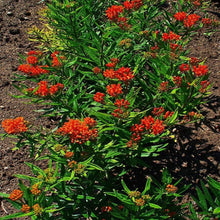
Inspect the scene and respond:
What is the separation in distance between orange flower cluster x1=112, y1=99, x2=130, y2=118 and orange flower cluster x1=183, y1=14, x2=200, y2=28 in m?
1.21

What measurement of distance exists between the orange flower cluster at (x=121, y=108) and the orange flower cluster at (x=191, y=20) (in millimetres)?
1212

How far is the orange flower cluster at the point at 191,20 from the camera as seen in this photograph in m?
3.08

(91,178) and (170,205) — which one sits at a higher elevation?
(91,178)

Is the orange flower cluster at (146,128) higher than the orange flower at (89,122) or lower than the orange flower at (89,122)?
lower

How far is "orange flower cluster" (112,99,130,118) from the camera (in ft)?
8.58

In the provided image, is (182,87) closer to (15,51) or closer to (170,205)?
(170,205)

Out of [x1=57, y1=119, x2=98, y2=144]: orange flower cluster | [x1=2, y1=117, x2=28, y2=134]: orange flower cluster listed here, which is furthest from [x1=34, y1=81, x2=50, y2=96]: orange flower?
[x1=57, y1=119, x2=98, y2=144]: orange flower cluster

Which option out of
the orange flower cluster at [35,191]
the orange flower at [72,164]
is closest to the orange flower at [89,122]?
the orange flower at [72,164]

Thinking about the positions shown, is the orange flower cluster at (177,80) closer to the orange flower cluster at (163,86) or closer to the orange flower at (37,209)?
the orange flower cluster at (163,86)

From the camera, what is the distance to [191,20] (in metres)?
3.11

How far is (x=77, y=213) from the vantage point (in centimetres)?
307

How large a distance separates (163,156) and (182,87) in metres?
1.10

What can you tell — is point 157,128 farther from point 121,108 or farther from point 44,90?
point 44,90

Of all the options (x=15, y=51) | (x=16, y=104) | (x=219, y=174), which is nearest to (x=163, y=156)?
(x=219, y=174)
